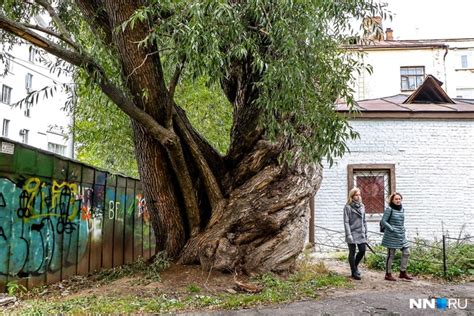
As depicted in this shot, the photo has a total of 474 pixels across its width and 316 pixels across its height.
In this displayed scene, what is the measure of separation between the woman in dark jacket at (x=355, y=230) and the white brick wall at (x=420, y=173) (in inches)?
127

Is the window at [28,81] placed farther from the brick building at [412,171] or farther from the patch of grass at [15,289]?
the patch of grass at [15,289]

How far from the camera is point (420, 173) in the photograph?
36.1ft

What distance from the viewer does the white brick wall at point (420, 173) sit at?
1080cm

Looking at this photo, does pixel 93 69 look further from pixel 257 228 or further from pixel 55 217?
pixel 257 228

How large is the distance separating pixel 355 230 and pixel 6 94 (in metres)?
26.5

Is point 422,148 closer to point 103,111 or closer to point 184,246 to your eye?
point 184,246

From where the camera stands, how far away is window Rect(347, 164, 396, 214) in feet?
36.1

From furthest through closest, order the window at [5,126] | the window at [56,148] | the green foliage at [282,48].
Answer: the window at [56,148], the window at [5,126], the green foliage at [282,48]

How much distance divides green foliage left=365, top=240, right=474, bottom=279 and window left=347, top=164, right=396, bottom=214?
1.71 meters

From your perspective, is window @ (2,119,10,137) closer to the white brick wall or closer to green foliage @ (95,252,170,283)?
green foliage @ (95,252,170,283)

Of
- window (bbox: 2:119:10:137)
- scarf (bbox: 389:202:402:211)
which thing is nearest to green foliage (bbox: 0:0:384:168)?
scarf (bbox: 389:202:402:211)

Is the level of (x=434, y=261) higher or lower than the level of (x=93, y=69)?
lower

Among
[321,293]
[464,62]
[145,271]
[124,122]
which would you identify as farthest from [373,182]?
[464,62]

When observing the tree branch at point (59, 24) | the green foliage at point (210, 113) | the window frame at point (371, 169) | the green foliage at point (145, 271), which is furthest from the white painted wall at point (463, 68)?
the tree branch at point (59, 24)
